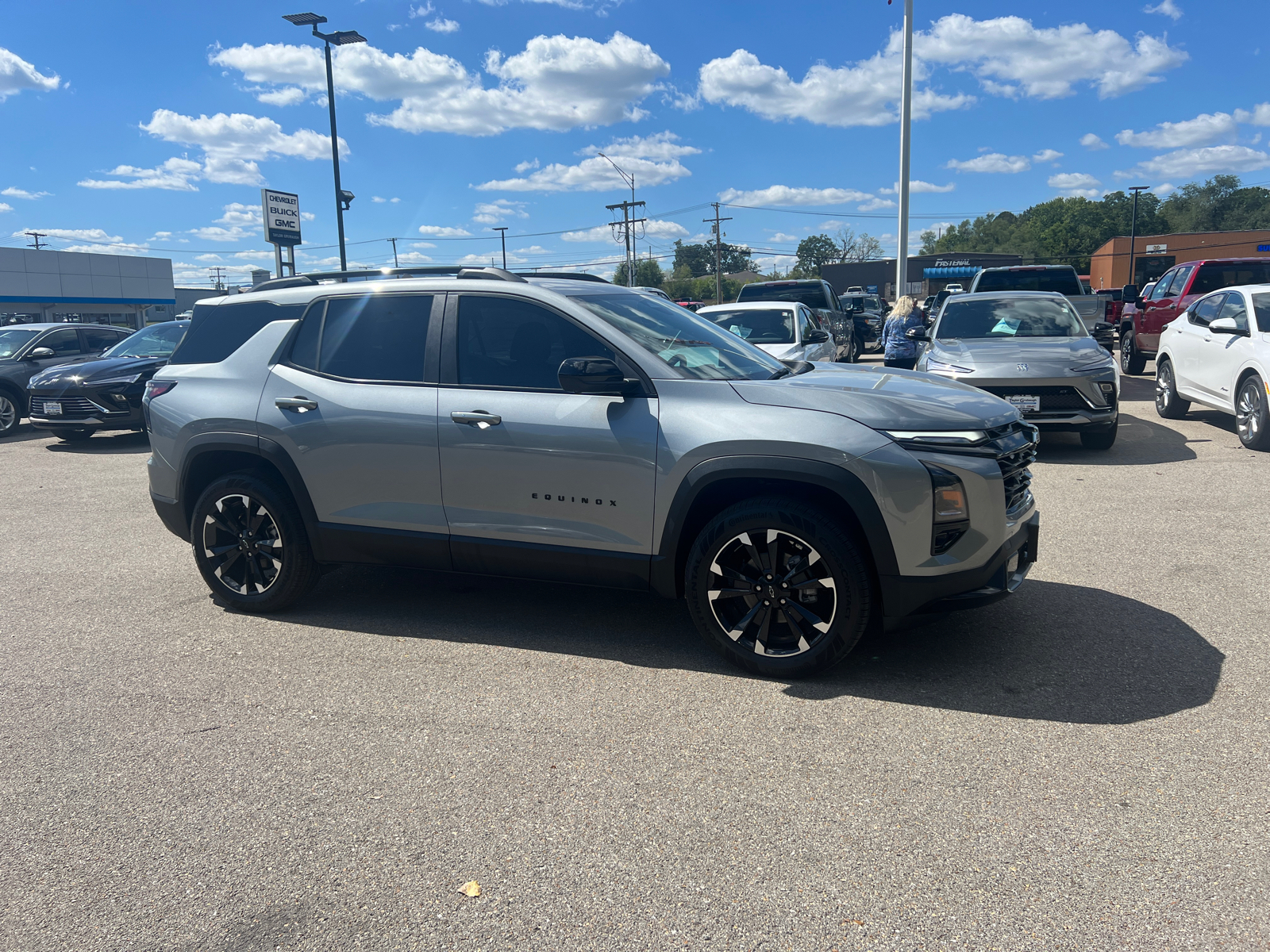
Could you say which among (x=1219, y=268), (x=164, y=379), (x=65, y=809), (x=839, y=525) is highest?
(x=1219, y=268)

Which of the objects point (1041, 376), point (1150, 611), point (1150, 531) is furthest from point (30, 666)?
point (1041, 376)

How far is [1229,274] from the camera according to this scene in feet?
47.8

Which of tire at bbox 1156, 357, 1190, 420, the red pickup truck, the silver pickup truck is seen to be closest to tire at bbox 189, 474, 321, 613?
tire at bbox 1156, 357, 1190, 420

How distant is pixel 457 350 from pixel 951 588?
8.63ft

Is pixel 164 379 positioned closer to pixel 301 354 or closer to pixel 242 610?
pixel 301 354

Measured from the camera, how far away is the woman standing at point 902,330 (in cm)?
1120

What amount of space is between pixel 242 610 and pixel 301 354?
1539 mm

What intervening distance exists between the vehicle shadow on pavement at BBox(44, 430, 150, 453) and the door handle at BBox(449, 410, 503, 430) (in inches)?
368

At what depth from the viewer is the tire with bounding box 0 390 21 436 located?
14227mm

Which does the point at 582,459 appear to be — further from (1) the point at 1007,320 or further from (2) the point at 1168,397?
(2) the point at 1168,397

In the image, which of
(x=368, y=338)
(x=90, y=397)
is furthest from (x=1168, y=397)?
(x=90, y=397)

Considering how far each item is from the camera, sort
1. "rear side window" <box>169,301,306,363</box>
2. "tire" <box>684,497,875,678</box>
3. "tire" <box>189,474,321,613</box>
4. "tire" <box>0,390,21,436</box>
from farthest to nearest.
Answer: "tire" <box>0,390,21,436</box> < "rear side window" <box>169,301,306,363</box> < "tire" <box>189,474,321,613</box> < "tire" <box>684,497,875,678</box>

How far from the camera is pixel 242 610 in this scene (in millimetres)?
5215

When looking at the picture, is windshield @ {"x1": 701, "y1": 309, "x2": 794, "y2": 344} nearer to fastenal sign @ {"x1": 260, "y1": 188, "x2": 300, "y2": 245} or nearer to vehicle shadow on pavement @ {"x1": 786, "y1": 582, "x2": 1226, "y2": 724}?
vehicle shadow on pavement @ {"x1": 786, "y1": 582, "x2": 1226, "y2": 724}
